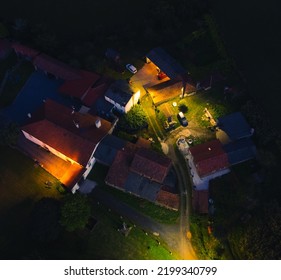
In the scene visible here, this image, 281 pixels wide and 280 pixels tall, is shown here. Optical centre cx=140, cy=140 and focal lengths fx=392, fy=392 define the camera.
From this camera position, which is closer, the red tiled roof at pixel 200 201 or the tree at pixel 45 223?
the tree at pixel 45 223

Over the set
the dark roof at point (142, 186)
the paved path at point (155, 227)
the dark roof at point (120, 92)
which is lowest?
the paved path at point (155, 227)

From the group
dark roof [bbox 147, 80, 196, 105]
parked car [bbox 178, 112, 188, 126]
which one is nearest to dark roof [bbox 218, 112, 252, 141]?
parked car [bbox 178, 112, 188, 126]

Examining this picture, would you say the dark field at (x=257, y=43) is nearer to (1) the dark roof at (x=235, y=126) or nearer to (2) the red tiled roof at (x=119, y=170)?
(1) the dark roof at (x=235, y=126)

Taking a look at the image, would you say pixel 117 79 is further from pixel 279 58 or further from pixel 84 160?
pixel 279 58

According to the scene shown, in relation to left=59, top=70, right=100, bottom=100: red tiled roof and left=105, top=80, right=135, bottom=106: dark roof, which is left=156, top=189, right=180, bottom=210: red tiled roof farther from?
left=59, top=70, right=100, bottom=100: red tiled roof

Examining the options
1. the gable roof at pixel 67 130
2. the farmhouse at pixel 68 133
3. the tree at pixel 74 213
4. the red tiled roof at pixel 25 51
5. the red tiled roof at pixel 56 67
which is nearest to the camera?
the tree at pixel 74 213

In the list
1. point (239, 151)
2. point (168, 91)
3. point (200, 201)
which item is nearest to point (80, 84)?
point (168, 91)

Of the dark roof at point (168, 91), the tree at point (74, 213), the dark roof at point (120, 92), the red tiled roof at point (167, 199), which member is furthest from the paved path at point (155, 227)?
the dark roof at point (168, 91)
